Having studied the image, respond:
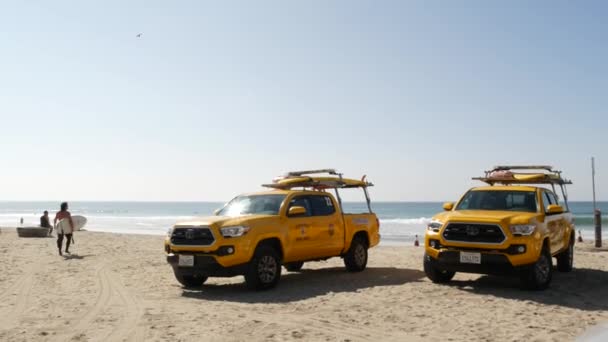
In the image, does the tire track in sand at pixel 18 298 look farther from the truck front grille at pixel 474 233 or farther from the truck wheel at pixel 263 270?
the truck front grille at pixel 474 233

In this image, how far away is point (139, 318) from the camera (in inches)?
338

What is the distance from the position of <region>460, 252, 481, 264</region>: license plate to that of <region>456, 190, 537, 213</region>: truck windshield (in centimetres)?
159

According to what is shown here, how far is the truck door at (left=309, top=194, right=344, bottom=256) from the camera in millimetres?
12547

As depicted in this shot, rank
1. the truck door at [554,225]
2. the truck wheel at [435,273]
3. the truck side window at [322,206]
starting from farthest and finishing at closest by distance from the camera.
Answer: the truck side window at [322,206] → the truck door at [554,225] → the truck wheel at [435,273]

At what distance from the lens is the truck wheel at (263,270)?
35.2 feet

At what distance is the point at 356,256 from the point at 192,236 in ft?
14.6

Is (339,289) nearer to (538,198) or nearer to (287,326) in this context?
(287,326)

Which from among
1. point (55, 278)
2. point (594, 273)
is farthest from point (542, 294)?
point (55, 278)

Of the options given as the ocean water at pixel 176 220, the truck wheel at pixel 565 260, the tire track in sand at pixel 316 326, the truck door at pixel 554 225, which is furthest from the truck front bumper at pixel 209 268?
the ocean water at pixel 176 220

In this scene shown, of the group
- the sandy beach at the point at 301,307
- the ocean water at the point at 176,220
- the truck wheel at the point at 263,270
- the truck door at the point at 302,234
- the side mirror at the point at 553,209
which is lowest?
the ocean water at the point at 176,220

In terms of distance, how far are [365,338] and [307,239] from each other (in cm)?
489

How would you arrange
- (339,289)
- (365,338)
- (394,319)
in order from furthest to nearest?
(339,289) < (394,319) < (365,338)

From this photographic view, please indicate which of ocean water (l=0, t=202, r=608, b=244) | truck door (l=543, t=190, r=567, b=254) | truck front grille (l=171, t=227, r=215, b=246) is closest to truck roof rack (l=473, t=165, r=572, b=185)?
truck door (l=543, t=190, r=567, b=254)

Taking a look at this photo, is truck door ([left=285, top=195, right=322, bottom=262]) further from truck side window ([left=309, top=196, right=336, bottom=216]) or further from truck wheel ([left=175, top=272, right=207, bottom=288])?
truck wheel ([left=175, top=272, right=207, bottom=288])
